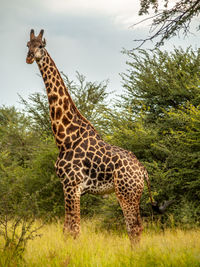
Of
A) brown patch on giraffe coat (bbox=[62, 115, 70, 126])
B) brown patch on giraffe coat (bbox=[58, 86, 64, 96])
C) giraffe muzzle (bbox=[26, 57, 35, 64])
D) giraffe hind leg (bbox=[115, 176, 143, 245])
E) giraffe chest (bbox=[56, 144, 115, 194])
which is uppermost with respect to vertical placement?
giraffe muzzle (bbox=[26, 57, 35, 64])

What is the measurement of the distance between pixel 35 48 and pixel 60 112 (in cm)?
115

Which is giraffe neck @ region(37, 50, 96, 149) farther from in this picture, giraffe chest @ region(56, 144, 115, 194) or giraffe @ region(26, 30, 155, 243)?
giraffe chest @ region(56, 144, 115, 194)

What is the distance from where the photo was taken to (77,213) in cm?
539

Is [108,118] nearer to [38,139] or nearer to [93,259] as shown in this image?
[38,139]

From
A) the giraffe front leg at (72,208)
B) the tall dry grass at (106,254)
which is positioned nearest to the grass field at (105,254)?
the tall dry grass at (106,254)

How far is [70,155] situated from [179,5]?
3.57 meters

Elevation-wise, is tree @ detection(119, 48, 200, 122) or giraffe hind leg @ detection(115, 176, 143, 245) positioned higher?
tree @ detection(119, 48, 200, 122)

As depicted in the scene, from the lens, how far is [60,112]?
573cm

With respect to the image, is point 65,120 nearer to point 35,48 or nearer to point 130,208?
point 35,48

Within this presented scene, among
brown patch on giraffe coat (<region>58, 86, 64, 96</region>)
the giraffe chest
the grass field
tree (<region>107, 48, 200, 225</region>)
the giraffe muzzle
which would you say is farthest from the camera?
tree (<region>107, 48, 200, 225</region>)

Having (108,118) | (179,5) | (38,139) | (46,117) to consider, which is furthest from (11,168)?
(179,5)

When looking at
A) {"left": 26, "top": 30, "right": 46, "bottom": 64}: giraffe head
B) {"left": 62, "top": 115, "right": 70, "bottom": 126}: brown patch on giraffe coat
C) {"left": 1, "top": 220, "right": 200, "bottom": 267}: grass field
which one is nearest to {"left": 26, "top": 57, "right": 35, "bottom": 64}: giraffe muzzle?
{"left": 26, "top": 30, "right": 46, "bottom": 64}: giraffe head

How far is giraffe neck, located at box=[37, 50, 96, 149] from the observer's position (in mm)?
5703

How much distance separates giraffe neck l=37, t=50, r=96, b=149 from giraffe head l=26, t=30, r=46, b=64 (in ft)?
0.40
